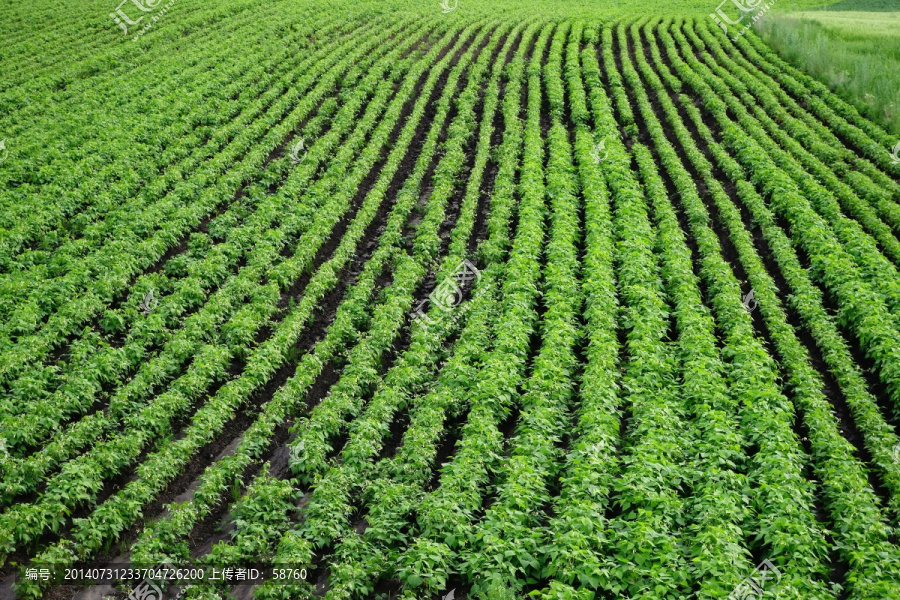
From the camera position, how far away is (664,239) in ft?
55.4

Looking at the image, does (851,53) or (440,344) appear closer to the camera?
(440,344)

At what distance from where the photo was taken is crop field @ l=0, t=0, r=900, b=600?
851cm

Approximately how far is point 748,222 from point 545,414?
38.2 ft

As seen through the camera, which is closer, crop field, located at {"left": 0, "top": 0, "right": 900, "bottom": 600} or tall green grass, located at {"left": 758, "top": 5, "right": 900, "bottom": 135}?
crop field, located at {"left": 0, "top": 0, "right": 900, "bottom": 600}

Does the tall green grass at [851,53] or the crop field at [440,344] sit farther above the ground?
the tall green grass at [851,53]

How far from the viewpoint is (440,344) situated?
1331cm

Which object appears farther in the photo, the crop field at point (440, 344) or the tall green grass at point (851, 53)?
the tall green grass at point (851, 53)

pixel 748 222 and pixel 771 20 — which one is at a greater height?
pixel 771 20

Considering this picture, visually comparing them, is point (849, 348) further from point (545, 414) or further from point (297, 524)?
point (297, 524)

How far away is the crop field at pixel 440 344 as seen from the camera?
851 cm

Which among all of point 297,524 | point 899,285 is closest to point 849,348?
point 899,285

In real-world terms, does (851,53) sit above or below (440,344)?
above

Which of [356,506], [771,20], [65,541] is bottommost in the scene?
[356,506]

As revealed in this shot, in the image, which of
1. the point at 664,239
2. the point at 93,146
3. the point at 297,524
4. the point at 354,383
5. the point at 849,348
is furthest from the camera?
the point at 93,146
